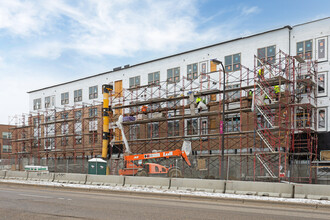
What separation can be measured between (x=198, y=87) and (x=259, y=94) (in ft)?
21.9

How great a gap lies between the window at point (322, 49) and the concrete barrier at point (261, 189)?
1804cm

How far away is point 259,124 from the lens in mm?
34969

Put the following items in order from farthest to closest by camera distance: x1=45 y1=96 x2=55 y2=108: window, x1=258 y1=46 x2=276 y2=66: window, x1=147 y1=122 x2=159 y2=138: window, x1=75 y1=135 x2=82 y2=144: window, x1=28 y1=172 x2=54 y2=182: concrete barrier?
x1=45 y1=96 x2=55 y2=108: window
x1=75 y1=135 x2=82 y2=144: window
x1=147 y1=122 x2=159 y2=138: window
x1=258 y1=46 x2=276 y2=66: window
x1=28 y1=172 x2=54 y2=182: concrete barrier

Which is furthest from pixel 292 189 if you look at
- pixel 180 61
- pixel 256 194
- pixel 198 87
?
pixel 180 61

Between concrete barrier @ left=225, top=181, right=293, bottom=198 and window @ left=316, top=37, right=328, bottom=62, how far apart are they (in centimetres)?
1804

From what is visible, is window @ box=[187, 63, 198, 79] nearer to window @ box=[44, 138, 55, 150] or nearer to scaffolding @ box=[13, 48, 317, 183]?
scaffolding @ box=[13, 48, 317, 183]

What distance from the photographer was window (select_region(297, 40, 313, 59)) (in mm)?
33656

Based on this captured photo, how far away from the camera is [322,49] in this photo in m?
33.1

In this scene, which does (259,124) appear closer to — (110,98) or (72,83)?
(110,98)

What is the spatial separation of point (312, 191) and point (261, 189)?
2557mm

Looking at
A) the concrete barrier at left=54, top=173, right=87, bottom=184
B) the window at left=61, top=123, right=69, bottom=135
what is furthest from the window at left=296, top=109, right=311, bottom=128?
the window at left=61, top=123, right=69, bottom=135

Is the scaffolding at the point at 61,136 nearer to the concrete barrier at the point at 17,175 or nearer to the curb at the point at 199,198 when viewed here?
the concrete barrier at the point at 17,175

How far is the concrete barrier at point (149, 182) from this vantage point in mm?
23453

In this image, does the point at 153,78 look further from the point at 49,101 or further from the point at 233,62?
the point at 49,101
